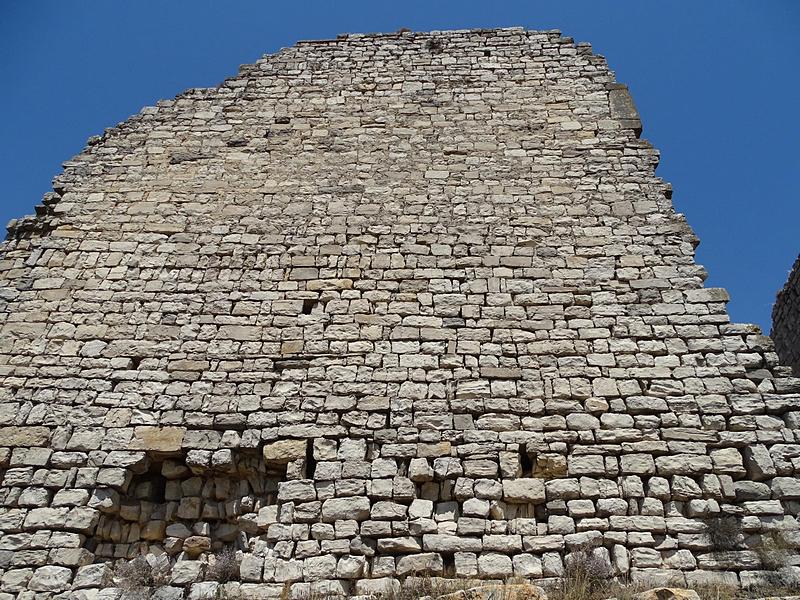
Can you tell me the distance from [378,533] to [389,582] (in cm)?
35

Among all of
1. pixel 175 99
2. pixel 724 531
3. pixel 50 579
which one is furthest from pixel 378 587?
pixel 175 99

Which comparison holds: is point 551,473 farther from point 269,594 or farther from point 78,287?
point 78,287

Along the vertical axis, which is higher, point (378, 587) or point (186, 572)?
point (186, 572)

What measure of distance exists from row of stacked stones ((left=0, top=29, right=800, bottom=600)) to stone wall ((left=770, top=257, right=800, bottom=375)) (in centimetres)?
389

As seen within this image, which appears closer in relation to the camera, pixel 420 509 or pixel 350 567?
pixel 350 567

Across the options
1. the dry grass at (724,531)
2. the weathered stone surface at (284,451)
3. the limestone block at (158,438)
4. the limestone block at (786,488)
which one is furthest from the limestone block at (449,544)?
the limestone block at (786,488)

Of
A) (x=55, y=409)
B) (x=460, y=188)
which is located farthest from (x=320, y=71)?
(x=55, y=409)

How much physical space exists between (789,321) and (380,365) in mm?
6927

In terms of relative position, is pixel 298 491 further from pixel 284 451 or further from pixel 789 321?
pixel 789 321

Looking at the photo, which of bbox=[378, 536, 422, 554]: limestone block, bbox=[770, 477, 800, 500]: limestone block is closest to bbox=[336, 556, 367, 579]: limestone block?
bbox=[378, 536, 422, 554]: limestone block

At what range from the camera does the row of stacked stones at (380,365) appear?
15.2 feet

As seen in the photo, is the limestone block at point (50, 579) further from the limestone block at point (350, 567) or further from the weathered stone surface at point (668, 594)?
the weathered stone surface at point (668, 594)

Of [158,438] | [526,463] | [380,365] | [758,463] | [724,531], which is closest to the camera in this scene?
[724,531]

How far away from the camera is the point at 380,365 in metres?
5.44
